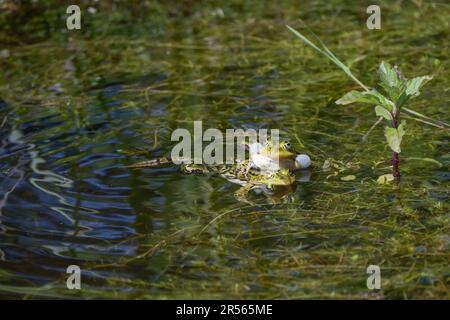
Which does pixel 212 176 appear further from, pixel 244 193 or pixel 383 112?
pixel 383 112

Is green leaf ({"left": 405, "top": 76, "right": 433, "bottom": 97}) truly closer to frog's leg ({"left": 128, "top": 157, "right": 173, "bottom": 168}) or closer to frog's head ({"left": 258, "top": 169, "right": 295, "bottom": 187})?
frog's head ({"left": 258, "top": 169, "right": 295, "bottom": 187})

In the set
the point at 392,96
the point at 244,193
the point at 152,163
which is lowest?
the point at 244,193

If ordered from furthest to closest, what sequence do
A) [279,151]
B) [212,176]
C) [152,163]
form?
[152,163] < [212,176] < [279,151]

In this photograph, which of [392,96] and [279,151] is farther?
[279,151]

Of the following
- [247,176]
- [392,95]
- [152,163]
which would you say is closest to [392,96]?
[392,95]

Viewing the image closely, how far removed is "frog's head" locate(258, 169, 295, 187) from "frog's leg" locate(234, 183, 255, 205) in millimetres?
70

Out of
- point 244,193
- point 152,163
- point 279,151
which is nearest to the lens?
point 244,193

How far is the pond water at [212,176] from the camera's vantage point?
10.1 ft

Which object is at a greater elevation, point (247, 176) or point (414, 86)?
point (414, 86)

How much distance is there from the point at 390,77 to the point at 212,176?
102 cm

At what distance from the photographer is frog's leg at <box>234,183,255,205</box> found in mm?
3719

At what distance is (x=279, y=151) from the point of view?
3893 millimetres

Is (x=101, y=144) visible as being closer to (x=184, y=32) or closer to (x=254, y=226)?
(x=254, y=226)
